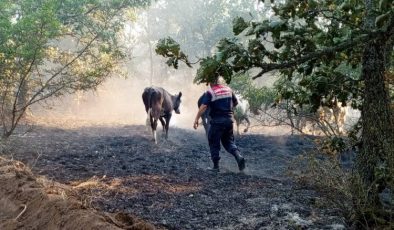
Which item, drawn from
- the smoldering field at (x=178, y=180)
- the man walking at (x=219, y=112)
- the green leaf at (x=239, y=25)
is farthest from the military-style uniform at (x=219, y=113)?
the green leaf at (x=239, y=25)

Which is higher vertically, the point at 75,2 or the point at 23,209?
the point at 75,2

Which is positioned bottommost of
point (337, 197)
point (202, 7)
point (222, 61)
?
point (337, 197)

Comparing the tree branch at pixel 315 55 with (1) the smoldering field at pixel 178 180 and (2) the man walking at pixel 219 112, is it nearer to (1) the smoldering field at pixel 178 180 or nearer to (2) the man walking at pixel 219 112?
(1) the smoldering field at pixel 178 180

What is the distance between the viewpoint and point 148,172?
27.2ft

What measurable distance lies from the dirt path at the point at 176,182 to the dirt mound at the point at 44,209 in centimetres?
30

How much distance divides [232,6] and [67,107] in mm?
17133

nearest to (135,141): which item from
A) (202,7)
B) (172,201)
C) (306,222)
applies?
(172,201)

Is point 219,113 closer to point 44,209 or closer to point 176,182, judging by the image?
point 176,182

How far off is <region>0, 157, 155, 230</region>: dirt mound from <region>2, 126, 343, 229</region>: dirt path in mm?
297

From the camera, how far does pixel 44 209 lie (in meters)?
5.00

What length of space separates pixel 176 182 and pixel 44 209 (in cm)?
288

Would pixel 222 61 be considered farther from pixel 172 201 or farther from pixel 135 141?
pixel 135 141

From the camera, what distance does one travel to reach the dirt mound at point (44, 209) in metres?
4.30

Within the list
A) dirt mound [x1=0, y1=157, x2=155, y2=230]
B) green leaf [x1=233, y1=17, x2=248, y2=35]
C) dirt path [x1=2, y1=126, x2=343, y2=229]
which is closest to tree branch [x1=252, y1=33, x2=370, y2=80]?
green leaf [x1=233, y1=17, x2=248, y2=35]
